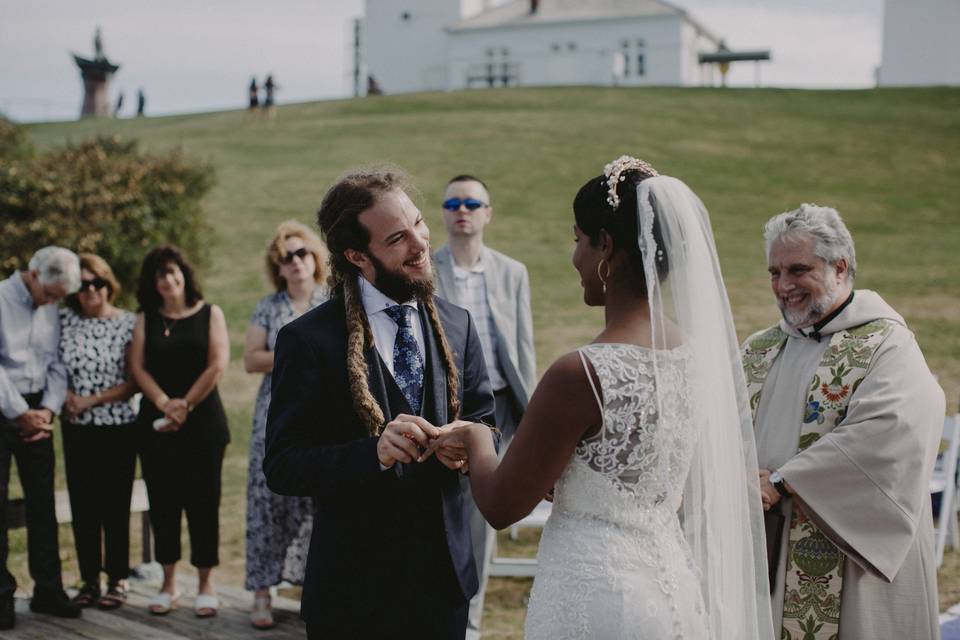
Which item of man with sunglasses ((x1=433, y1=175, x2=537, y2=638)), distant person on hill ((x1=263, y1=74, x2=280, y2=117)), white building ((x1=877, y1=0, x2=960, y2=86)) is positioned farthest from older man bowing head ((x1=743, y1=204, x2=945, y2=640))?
white building ((x1=877, y1=0, x2=960, y2=86))

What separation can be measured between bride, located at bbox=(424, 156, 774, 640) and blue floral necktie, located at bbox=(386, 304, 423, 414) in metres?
0.28

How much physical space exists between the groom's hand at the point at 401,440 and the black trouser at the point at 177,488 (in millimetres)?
3937

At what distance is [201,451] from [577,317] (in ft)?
34.8

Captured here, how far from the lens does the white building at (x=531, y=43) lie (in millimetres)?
65500

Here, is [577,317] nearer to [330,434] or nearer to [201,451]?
[201,451]

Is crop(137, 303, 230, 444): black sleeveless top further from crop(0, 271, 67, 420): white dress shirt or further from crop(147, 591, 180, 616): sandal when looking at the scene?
crop(147, 591, 180, 616): sandal

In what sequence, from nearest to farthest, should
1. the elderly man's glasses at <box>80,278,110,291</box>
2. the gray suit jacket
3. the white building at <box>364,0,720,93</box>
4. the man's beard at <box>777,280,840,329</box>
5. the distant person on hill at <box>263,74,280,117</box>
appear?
the man's beard at <box>777,280,840,329</box>
the gray suit jacket
the elderly man's glasses at <box>80,278,110,291</box>
the distant person on hill at <box>263,74,280,117</box>
the white building at <box>364,0,720,93</box>

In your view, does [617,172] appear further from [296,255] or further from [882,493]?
[296,255]

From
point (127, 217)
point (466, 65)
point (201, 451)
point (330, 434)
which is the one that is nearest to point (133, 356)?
point (201, 451)

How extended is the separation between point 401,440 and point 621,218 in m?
0.84

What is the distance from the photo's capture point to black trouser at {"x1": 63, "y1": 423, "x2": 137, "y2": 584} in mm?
6426

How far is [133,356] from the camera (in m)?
6.43

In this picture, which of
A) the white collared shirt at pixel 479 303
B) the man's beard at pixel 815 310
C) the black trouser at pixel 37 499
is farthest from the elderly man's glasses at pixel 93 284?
the man's beard at pixel 815 310

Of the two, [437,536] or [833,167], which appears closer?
[437,536]
